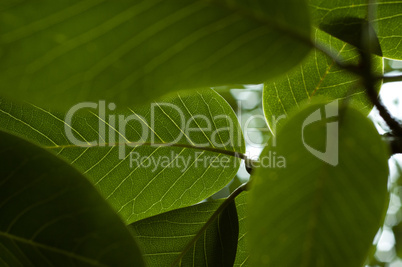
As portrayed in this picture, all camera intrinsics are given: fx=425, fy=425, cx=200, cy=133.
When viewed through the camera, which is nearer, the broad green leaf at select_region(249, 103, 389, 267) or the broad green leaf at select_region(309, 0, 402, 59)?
the broad green leaf at select_region(249, 103, 389, 267)

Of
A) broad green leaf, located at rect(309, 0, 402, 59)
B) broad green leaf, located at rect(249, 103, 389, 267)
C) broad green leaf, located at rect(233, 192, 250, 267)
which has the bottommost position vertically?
broad green leaf, located at rect(233, 192, 250, 267)

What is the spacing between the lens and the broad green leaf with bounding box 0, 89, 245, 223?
85cm

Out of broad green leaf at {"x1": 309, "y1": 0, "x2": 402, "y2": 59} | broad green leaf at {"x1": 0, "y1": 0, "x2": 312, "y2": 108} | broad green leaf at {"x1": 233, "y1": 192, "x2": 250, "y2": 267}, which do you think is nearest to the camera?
broad green leaf at {"x1": 0, "y1": 0, "x2": 312, "y2": 108}

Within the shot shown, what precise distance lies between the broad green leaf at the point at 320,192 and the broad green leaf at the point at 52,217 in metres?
0.18

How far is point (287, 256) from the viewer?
0.55 m

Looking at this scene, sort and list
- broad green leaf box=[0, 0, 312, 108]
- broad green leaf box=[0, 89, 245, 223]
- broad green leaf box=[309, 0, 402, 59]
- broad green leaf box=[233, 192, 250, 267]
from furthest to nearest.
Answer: broad green leaf box=[233, 192, 250, 267] → broad green leaf box=[0, 89, 245, 223] → broad green leaf box=[309, 0, 402, 59] → broad green leaf box=[0, 0, 312, 108]

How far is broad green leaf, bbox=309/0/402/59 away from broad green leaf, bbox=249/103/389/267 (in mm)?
205

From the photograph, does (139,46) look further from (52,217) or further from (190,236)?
(190,236)

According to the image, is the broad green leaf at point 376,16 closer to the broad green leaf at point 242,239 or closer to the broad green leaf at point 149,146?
the broad green leaf at point 149,146

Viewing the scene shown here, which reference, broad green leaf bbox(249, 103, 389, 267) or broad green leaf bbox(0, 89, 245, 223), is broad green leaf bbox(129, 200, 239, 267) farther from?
broad green leaf bbox(249, 103, 389, 267)

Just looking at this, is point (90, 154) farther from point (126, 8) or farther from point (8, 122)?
point (126, 8)

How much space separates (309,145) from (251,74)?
126 millimetres

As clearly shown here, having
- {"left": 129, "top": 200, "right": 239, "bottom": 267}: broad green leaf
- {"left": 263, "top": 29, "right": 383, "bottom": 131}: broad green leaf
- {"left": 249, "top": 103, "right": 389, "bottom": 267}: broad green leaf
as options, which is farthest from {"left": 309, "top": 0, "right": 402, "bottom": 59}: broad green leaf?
{"left": 129, "top": 200, "right": 239, "bottom": 267}: broad green leaf

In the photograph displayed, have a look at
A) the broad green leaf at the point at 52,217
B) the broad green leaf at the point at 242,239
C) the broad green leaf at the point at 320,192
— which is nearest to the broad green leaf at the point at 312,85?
the broad green leaf at the point at 242,239
